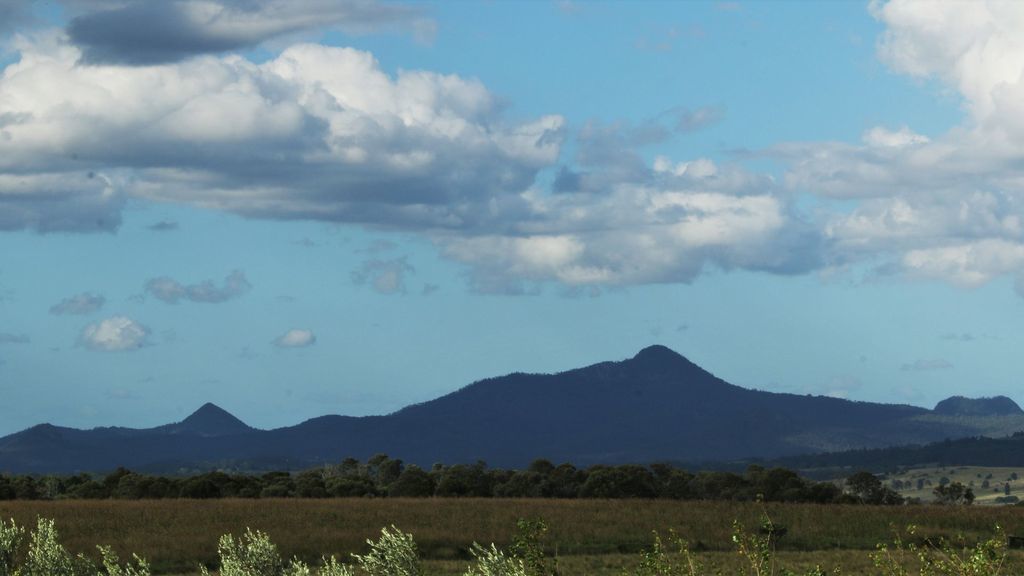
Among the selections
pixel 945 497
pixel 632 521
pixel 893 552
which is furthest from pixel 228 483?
pixel 945 497

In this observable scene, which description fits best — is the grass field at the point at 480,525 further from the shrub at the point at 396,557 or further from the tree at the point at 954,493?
the tree at the point at 954,493

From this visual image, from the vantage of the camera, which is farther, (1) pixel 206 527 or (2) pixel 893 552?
(1) pixel 206 527

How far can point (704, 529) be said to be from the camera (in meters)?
68.8

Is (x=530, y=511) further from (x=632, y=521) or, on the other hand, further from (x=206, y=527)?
(x=206, y=527)

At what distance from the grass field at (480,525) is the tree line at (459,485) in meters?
18.1

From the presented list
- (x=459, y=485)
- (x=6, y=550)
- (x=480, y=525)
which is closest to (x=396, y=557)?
(x=6, y=550)

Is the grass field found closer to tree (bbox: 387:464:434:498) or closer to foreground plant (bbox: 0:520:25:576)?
tree (bbox: 387:464:434:498)

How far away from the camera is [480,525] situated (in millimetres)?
68875

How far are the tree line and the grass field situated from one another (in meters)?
18.1

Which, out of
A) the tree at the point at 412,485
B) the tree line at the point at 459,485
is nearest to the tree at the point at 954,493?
the tree line at the point at 459,485

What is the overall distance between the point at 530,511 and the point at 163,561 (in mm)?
23410

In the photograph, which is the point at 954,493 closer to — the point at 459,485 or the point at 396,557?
the point at 459,485

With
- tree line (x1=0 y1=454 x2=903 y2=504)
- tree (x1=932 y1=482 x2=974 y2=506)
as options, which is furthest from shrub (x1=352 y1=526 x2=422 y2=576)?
tree (x1=932 y1=482 x2=974 y2=506)

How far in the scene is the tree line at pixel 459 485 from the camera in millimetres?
97562
